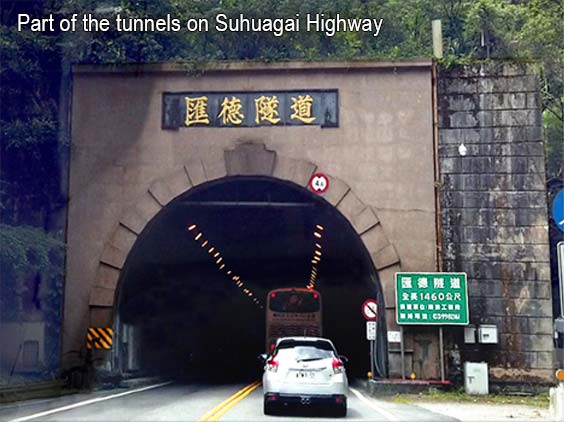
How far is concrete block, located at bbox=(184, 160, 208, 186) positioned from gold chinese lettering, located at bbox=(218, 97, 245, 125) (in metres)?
1.50

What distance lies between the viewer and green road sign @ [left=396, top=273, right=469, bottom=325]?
803 inches

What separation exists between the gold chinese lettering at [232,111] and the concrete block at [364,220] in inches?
180

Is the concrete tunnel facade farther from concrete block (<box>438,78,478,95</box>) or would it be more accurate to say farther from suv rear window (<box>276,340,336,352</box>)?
suv rear window (<box>276,340,336,352</box>)

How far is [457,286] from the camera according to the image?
20.5m

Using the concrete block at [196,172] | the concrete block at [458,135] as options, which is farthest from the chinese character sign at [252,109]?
the concrete block at [458,135]

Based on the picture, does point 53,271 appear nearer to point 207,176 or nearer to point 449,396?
point 207,176


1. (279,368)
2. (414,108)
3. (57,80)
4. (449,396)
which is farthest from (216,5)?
(279,368)

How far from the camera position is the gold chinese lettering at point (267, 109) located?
22.0 m

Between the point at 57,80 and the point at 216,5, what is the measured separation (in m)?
16.4

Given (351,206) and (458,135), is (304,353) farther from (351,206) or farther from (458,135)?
(458,135)

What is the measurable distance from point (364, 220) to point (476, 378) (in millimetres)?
5397

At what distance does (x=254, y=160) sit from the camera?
22.0 meters

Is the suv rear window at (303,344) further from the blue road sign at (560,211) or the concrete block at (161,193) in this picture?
the concrete block at (161,193)

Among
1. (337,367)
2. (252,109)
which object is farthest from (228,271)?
(337,367)
